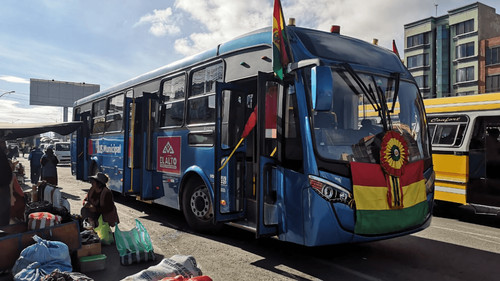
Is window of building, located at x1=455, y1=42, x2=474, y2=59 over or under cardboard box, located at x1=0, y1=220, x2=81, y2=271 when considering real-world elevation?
over

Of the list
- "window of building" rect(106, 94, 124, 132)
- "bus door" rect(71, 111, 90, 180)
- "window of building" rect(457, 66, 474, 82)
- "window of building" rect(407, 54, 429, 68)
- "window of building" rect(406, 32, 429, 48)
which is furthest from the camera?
"window of building" rect(407, 54, 429, 68)

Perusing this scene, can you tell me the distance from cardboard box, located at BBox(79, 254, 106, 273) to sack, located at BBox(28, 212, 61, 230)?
2.28 feet

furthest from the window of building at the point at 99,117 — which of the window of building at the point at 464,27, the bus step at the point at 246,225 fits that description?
the window of building at the point at 464,27

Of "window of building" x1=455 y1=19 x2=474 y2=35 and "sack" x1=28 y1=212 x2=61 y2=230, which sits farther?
"window of building" x1=455 y1=19 x2=474 y2=35

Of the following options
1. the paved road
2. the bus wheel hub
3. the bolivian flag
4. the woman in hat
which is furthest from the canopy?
the bolivian flag

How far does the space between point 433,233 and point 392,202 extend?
3.11m

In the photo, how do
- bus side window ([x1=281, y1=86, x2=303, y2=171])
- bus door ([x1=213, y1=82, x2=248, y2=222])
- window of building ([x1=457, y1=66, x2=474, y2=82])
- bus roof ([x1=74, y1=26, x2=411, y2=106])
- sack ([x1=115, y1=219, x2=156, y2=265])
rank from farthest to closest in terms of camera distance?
window of building ([x1=457, y1=66, x2=474, y2=82]) < bus door ([x1=213, y1=82, x2=248, y2=222]) < sack ([x1=115, y1=219, x2=156, y2=265]) < bus roof ([x1=74, y1=26, x2=411, y2=106]) < bus side window ([x1=281, y1=86, x2=303, y2=171])

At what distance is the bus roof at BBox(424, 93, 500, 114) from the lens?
25.9ft

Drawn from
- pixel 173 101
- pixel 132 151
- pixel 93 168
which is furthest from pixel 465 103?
pixel 93 168

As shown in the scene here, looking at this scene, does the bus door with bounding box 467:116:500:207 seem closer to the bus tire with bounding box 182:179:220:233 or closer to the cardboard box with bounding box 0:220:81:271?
the bus tire with bounding box 182:179:220:233

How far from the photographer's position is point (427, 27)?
41.0 meters

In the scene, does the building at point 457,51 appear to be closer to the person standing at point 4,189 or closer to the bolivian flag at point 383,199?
the bolivian flag at point 383,199

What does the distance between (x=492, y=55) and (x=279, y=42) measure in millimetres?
39041

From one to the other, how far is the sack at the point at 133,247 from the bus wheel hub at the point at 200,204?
4.22ft
